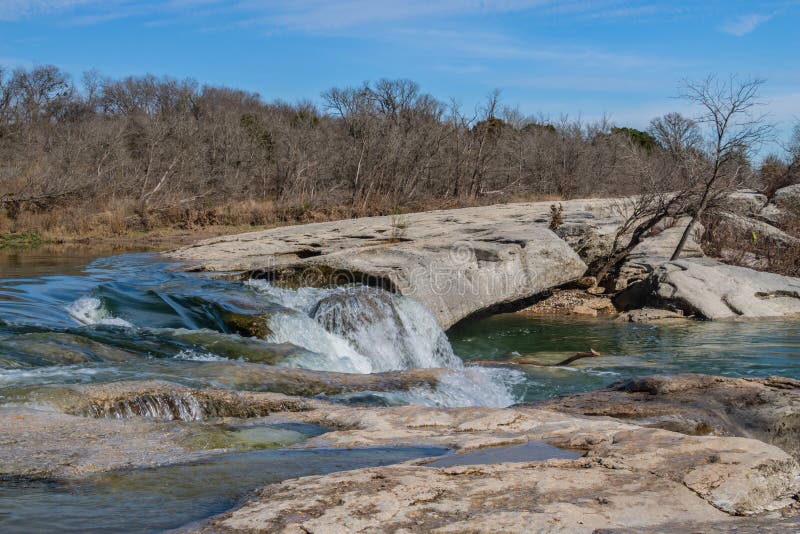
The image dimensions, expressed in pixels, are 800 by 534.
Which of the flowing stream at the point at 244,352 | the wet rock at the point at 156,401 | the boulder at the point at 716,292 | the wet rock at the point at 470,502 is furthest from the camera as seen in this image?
the boulder at the point at 716,292

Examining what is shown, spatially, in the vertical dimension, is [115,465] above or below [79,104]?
below

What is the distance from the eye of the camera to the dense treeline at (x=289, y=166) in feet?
83.1

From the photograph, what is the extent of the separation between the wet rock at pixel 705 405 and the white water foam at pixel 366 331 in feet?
7.90

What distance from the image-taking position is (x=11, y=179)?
25.2 meters

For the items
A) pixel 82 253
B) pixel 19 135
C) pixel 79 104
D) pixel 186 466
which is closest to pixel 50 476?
pixel 186 466

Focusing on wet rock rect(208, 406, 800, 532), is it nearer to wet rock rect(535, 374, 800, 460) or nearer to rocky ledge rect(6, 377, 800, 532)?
rocky ledge rect(6, 377, 800, 532)

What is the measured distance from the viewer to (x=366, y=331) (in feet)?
32.7

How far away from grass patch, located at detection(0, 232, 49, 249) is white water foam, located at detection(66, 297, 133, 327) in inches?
478

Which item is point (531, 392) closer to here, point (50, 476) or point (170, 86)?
point (50, 476)

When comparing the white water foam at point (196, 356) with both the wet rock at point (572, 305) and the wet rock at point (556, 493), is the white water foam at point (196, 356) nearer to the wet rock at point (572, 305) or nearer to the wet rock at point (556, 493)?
the wet rock at point (556, 493)

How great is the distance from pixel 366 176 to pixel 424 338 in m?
19.8

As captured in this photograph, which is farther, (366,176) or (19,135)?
(19,135)

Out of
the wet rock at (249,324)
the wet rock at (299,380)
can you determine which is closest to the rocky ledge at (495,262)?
the wet rock at (249,324)

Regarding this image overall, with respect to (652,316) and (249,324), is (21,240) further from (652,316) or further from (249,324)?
(652,316)
